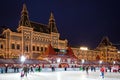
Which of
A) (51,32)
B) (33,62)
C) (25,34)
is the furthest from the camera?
(51,32)

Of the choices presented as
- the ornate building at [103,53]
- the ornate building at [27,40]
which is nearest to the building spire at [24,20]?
the ornate building at [27,40]

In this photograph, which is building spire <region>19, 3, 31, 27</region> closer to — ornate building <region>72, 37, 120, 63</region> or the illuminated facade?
the illuminated facade

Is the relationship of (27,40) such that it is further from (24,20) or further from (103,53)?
(103,53)

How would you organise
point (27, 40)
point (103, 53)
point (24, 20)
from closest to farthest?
point (27, 40) < point (24, 20) < point (103, 53)

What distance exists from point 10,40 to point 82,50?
48.1 metres

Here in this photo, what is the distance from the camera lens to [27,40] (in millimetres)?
84062

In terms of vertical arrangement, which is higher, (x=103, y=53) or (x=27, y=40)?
(x=27, y=40)

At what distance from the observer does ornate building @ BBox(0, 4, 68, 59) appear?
77562 millimetres

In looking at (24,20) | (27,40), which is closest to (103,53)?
(24,20)

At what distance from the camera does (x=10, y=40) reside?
7831 cm

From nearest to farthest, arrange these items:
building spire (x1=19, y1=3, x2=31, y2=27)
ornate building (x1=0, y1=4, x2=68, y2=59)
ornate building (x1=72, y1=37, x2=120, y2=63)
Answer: ornate building (x1=0, y1=4, x2=68, y2=59) < building spire (x1=19, y1=3, x2=31, y2=27) < ornate building (x1=72, y1=37, x2=120, y2=63)

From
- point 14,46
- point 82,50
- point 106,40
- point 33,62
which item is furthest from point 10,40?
point 106,40

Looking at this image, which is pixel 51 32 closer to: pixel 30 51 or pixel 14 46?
pixel 30 51

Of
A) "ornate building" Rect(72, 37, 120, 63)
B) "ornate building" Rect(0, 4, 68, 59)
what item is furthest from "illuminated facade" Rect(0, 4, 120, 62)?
"ornate building" Rect(72, 37, 120, 63)
